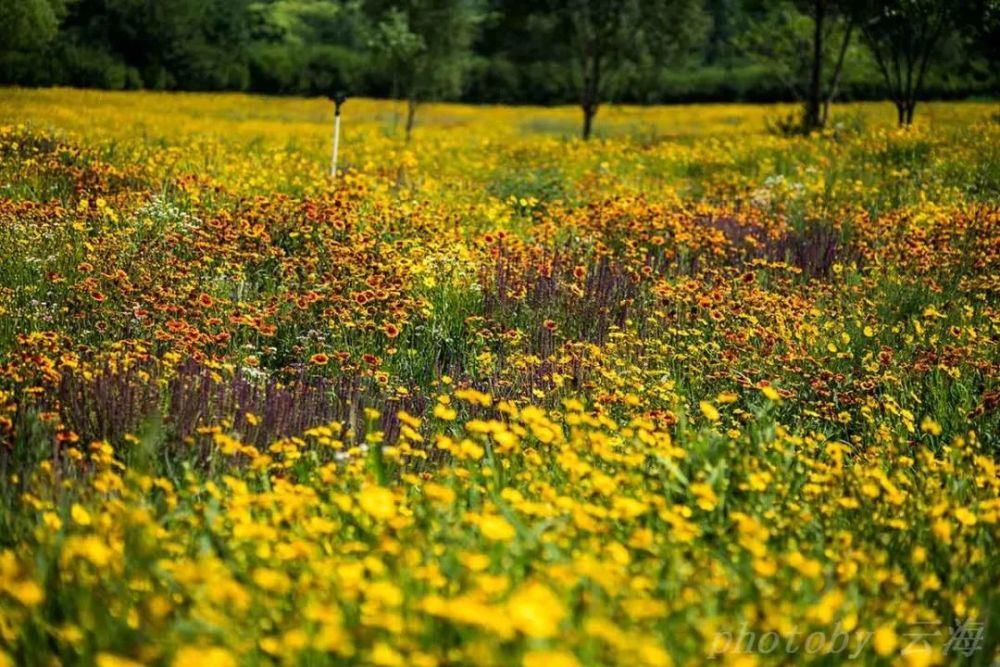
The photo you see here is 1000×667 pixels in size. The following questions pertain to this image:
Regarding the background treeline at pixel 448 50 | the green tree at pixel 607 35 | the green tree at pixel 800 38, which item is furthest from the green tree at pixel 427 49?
the green tree at pixel 800 38

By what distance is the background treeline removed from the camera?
24.8 meters

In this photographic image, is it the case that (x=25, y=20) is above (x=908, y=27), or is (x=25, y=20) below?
below

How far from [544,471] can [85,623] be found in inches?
76.5

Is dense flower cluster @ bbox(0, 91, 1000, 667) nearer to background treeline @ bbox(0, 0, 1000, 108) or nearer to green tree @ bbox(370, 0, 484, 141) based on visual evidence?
background treeline @ bbox(0, 0, 1000, 108)

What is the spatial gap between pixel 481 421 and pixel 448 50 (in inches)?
945

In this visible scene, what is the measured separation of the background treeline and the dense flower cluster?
8.66 metres

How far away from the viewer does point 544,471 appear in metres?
3.81

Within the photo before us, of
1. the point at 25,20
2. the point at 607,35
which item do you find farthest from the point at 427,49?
the point at 25,20

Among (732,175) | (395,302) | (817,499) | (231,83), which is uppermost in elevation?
(231,83)

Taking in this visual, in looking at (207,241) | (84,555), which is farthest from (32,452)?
(207,241)

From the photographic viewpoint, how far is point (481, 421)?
143 inches

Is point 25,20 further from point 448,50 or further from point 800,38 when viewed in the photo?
point 800,38

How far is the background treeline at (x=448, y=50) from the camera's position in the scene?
81.4ft

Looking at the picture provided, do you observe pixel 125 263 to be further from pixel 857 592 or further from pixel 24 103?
pixel 24 103
